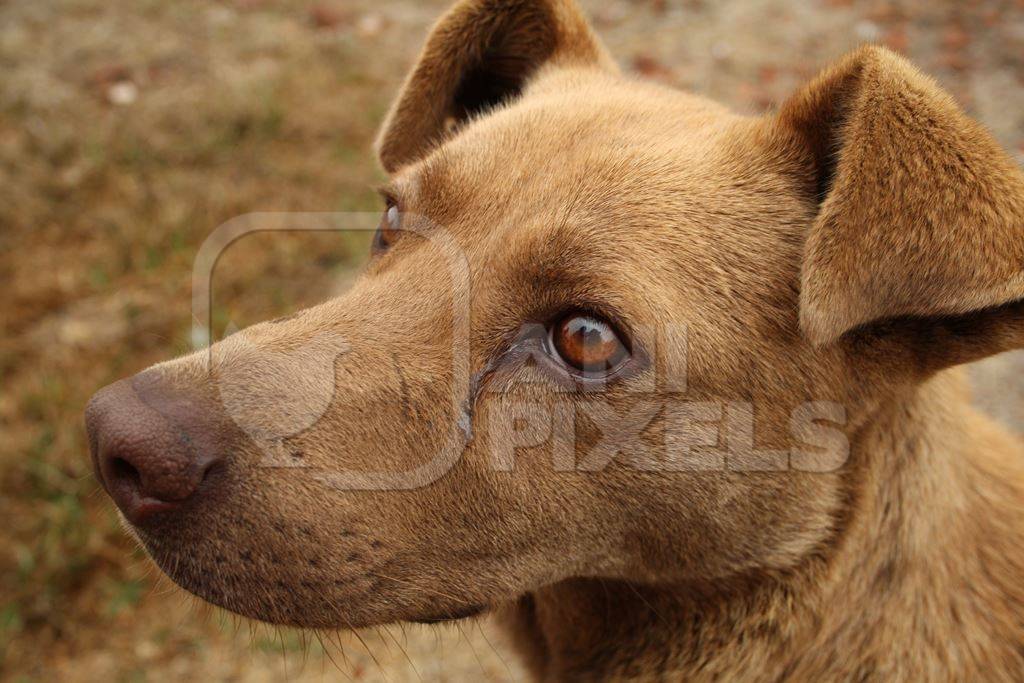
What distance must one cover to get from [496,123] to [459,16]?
721 mm

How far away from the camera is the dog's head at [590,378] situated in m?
2.23

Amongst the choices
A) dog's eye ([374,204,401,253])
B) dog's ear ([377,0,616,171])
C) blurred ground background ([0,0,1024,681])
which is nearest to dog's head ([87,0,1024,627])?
dog's eye ([374,204,401,253])

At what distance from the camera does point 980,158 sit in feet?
7.18

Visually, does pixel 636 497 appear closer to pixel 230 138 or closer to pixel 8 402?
pixel 8 402

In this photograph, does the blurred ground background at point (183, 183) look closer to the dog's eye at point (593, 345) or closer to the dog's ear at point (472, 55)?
the dog's ear at point (472, 55)

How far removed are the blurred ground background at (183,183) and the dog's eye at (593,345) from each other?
1908 millimetres

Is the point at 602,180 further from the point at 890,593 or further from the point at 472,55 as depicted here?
the point at 890,593

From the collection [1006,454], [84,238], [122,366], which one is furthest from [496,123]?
[84,238]

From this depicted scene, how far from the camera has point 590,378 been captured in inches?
97.0

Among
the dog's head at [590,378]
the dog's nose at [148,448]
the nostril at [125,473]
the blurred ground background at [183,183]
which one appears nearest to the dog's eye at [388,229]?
the dog's head at [590,378]

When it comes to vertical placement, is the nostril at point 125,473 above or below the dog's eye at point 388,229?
below

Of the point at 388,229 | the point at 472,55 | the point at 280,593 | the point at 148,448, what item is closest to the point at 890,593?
the point at 280,593

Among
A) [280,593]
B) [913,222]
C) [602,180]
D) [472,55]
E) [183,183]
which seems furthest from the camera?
[183,183]

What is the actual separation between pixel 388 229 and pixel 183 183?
4167mm
